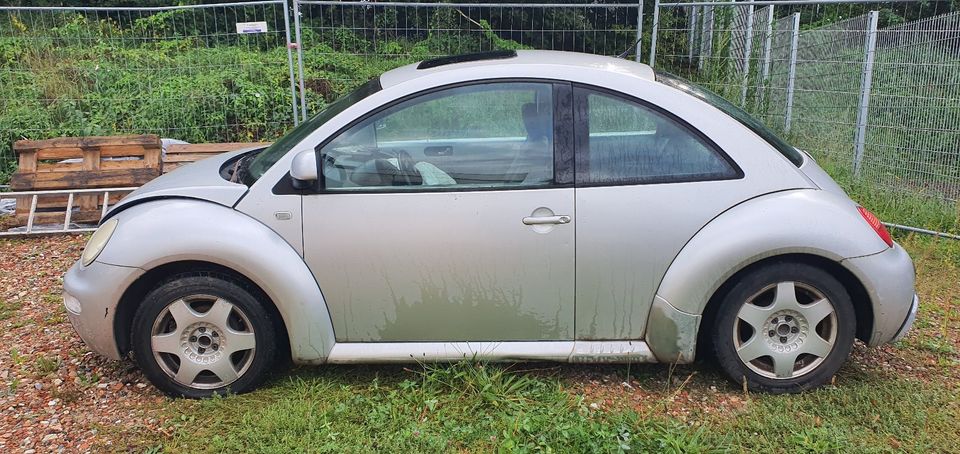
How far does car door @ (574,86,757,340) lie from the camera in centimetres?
326

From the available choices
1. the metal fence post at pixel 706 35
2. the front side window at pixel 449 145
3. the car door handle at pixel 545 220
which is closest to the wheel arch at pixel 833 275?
the car door handle at pixel 545 220

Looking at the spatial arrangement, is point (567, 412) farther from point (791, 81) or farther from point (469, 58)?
point (791, 81)

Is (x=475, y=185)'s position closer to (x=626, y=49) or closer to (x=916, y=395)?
(x=916, y=395)

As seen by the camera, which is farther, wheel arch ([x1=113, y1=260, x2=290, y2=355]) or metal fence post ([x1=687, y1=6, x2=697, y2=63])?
metal fence post ([x1=687, y1=6, x2=697, y2=63])

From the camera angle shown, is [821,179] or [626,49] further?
[626,49]

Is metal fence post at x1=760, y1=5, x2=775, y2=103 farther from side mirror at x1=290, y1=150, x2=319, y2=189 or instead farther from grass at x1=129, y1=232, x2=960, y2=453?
side mirror at x1=290, y1=150, x2=319, y2=189

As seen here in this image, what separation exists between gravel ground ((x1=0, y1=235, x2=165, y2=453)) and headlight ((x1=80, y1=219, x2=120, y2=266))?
70cm

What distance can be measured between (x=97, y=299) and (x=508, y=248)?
1974 mm

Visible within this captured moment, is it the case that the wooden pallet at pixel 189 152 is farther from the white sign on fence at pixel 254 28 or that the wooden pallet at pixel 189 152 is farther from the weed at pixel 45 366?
the weed at pixel 45 366

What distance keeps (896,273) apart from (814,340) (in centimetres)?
48

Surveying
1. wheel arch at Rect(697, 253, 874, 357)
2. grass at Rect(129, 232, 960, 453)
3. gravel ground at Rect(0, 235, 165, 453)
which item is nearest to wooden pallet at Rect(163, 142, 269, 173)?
gravel ground at Rect(0, 235, 165, 453)

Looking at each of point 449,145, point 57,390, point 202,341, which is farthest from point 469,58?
point 57,390

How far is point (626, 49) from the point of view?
7926 mm

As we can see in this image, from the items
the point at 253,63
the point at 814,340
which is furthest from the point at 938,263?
the point at 253,63
